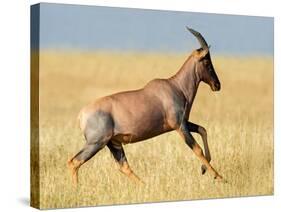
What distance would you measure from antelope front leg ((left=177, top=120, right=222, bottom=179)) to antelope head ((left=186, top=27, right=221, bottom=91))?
0.69 m

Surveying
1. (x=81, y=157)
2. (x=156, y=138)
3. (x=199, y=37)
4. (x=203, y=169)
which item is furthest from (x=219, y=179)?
(x=81, y=157)

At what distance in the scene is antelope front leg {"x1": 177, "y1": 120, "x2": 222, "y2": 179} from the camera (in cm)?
1265

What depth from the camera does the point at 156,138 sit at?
12.6m

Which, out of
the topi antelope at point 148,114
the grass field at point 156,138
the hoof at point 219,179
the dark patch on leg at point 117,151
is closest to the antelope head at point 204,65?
the topi antelope at point 148,114

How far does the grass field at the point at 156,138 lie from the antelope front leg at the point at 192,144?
3.3 inches

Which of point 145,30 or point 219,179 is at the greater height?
point 145,30

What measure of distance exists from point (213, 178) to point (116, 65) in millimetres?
2040

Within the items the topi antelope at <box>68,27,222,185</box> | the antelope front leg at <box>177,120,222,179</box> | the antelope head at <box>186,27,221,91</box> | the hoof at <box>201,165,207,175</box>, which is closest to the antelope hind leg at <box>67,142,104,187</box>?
the topi antelope at <box>68,27,222,185</box>

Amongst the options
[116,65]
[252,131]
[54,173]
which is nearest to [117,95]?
[116,65]

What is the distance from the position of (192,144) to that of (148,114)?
2.60 feet

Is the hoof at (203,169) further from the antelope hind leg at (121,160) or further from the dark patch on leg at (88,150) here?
the dark patch on leg at (88,150)

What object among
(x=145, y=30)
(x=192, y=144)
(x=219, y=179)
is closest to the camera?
(x=145, y=30)

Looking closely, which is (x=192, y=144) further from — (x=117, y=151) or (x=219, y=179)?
(x=117, y=151)

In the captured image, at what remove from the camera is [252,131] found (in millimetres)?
13453
